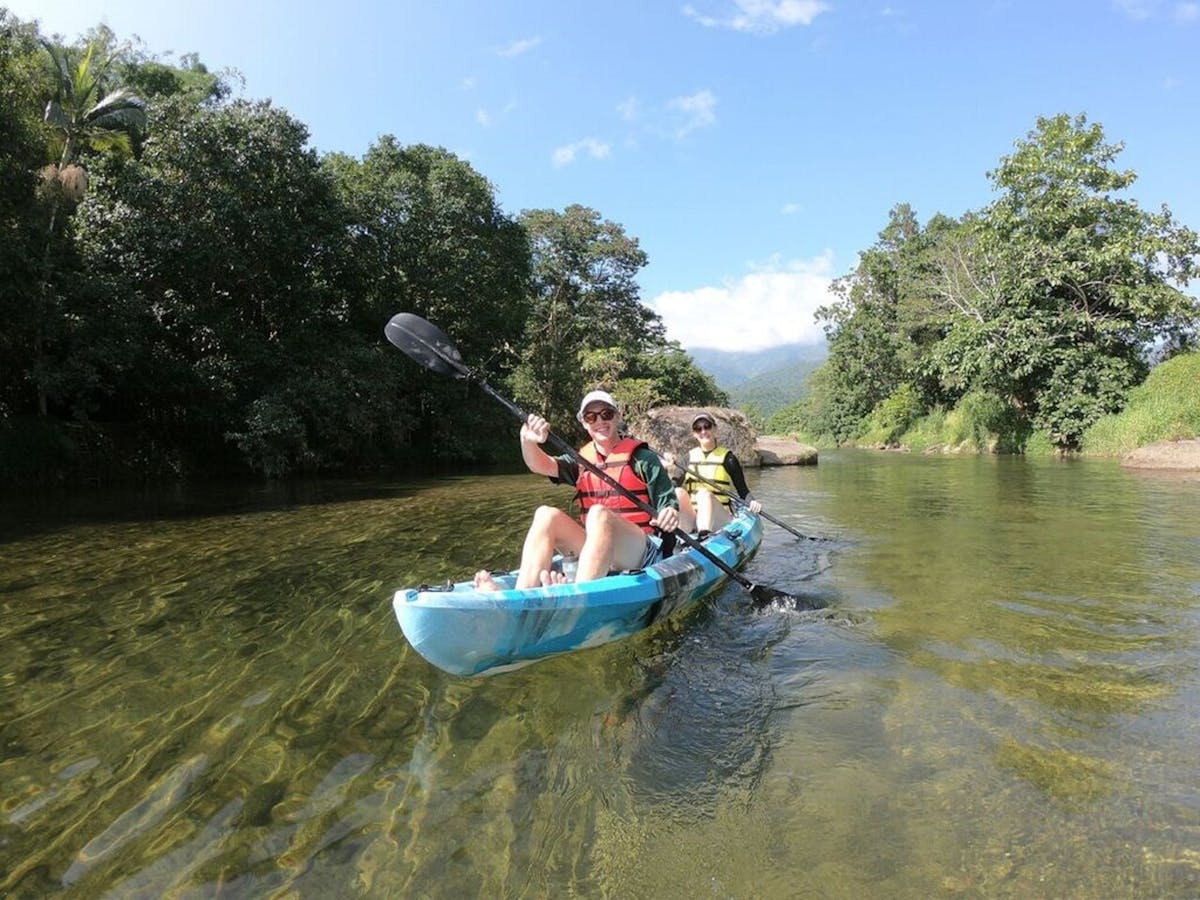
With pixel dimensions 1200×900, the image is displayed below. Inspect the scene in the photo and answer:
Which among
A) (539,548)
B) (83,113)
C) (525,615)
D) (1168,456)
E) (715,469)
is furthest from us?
(83,113)

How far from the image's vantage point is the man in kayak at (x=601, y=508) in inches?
153

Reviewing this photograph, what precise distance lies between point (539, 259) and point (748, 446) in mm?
13235

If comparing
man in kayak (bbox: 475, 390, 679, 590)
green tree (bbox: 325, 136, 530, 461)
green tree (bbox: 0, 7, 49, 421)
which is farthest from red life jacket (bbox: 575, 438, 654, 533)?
green tree (bbox: 325, 136, 530, 461)

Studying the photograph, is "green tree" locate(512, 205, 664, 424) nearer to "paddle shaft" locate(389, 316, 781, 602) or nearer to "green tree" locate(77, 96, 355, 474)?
"green tree" locate(77, 96, 355, 474)

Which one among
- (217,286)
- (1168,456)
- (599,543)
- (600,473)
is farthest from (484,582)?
(1168,456)

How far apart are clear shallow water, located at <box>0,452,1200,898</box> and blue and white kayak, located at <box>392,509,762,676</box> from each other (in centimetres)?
21

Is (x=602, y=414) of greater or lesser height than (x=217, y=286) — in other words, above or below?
below

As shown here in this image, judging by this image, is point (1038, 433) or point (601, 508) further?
point (1038, 433)

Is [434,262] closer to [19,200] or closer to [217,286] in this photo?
[217,286]

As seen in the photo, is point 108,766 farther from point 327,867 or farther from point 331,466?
point 331,466

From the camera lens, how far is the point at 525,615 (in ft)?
10.8

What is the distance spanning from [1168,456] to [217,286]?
839 inches

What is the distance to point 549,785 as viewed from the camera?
8.64 ft

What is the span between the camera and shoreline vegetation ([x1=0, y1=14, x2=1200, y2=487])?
13391 millimetres
